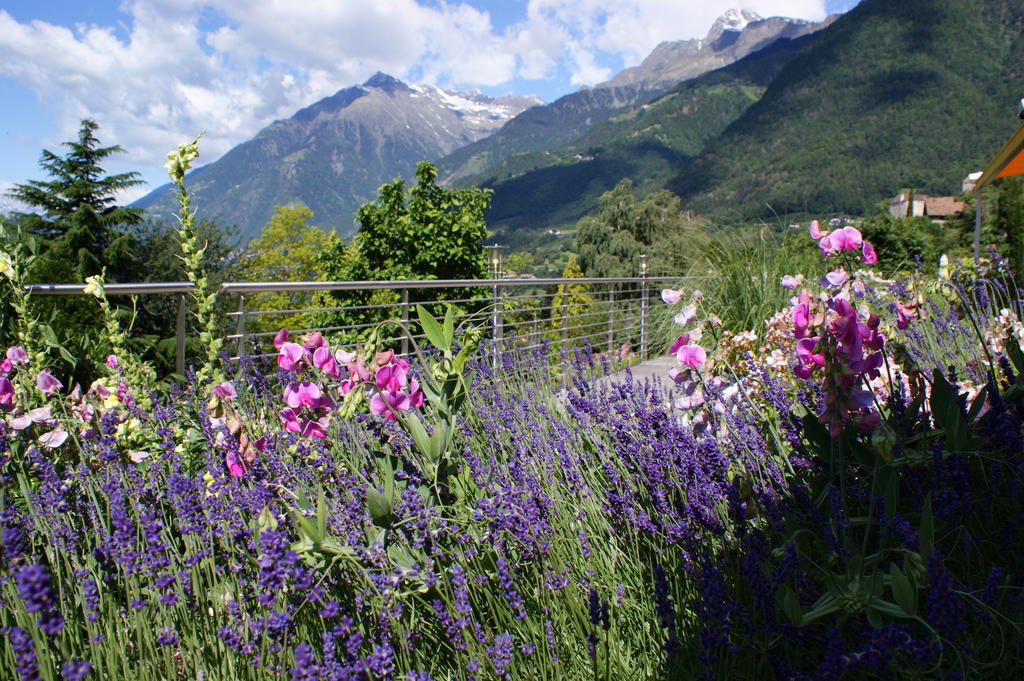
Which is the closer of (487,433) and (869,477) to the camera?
(869,477)

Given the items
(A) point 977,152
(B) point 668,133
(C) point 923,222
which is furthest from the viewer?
(B) point 668,133

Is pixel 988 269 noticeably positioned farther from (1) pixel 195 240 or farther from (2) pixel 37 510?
(2) pixel 37 510

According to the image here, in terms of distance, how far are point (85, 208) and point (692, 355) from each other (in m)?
24.9

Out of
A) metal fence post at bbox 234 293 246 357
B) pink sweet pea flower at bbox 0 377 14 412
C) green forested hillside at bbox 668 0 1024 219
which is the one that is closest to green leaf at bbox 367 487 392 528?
pink sweet pea flower at bbox 0 377 14 412

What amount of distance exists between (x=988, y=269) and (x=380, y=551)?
4.24 metres

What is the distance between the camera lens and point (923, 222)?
2064 centimetres

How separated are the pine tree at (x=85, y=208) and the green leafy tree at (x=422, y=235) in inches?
434

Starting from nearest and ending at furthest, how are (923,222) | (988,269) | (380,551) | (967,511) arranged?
1. (380,551)
2. (967,511)
3. (988,269)
4. (923,222)

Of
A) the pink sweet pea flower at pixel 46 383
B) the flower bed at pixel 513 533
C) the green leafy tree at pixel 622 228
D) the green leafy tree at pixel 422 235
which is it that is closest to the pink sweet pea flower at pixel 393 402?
the flower bed at pixel 513 533

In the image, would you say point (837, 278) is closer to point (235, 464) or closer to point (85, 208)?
point (235, 464)

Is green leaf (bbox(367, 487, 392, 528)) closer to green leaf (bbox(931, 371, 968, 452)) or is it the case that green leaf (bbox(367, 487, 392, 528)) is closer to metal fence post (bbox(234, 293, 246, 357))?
green leaf (bbox(931, 371, 968, 452))

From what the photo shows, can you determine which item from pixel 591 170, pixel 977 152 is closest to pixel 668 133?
pixel 591 170

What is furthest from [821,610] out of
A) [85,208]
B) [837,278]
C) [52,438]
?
[85,208]

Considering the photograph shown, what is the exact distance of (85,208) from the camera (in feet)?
68.4
